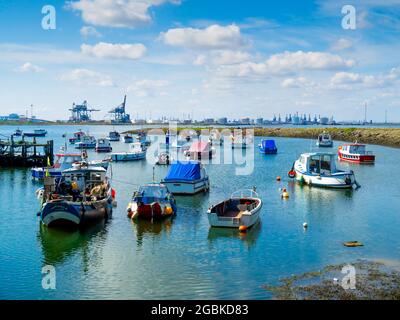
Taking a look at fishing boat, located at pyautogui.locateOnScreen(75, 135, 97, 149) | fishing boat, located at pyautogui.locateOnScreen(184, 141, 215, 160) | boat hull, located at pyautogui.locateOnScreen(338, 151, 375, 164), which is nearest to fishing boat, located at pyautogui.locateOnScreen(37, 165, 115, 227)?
fishing boat, located at pyautogui.locateOnScreen(184, 141, 215, 160)

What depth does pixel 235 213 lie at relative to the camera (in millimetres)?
34656

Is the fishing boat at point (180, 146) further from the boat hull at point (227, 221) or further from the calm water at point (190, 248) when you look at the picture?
the boat hull at point (227, 221)

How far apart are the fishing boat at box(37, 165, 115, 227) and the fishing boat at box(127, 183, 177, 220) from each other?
87.4 inches

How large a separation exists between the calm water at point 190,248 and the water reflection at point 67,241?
6 centimetres

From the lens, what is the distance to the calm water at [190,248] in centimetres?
2181

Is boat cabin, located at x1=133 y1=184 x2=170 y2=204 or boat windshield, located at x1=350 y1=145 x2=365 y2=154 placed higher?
boat windshield, located at x1=350 y1=145 x2=365 y2=154

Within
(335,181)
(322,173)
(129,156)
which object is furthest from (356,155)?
(129,156)

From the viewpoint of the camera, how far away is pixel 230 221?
105ft

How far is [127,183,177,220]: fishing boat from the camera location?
113 ft

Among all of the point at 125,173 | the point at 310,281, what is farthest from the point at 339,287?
the point at 125,173

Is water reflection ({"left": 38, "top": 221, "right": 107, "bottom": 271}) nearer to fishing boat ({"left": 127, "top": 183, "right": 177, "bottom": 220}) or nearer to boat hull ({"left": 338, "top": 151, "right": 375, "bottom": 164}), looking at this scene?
fishing boat ({"left": 127, "top": 183, "right": 177, "bottom": 220})

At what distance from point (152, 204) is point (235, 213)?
6066mm

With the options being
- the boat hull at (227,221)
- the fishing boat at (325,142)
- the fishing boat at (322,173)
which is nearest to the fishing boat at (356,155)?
the fishing boat at (322,173)
